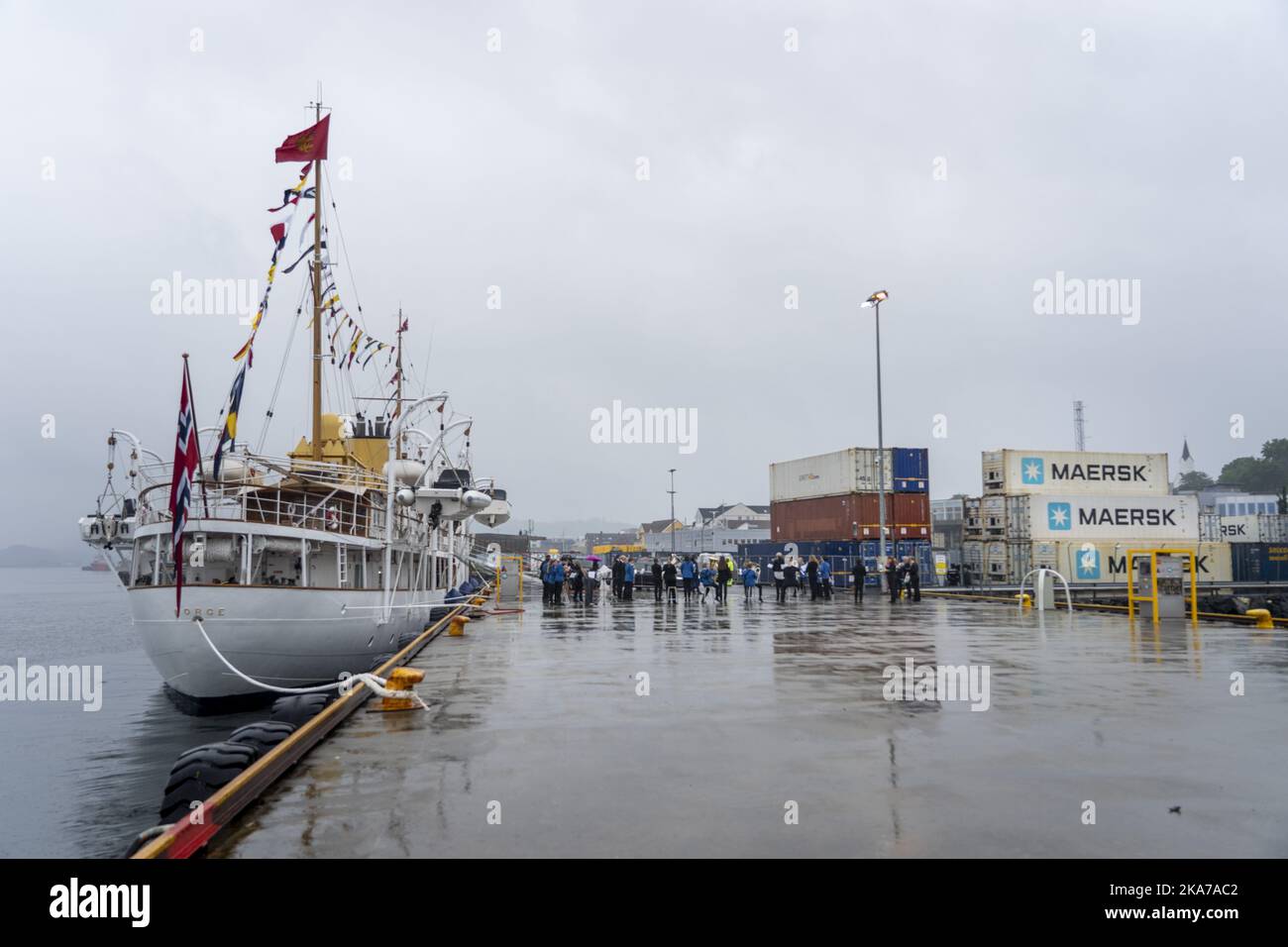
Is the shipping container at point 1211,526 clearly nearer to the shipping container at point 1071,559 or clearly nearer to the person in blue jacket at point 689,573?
the shipping container at point 1071,559

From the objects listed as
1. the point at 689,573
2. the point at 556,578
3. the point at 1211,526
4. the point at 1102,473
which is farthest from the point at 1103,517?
the point at 556,578

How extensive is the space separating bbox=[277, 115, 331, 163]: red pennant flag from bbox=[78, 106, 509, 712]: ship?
0.84 ft

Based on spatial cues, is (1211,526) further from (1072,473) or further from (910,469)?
(910,469)

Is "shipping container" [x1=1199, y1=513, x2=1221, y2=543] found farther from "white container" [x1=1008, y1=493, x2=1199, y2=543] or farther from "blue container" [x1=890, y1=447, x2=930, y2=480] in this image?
"blue container" [x1=890, y1=447, x2=930, y2=480]

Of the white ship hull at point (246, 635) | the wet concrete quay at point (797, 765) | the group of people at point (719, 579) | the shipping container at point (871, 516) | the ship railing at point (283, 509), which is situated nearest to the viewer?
the wet concrete quay at point (797, 765)

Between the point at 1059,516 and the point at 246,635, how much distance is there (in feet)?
112

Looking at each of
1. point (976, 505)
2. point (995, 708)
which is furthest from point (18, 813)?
point (976, 505)

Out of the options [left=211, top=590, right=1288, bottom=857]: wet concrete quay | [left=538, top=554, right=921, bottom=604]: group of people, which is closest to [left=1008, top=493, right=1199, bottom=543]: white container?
[left=538, top=554, right=921, bottom=604]: group of people

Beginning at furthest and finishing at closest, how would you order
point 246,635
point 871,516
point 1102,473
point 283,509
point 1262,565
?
point 1262,565, point 1102,473, point 871,516, point 283,509, point 246,635

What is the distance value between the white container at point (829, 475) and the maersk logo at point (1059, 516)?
6.90m

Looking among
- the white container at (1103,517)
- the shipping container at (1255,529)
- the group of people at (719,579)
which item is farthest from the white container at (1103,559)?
the group of people at (719,579)

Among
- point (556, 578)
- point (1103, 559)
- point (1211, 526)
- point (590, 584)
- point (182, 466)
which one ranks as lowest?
point (590, 584)

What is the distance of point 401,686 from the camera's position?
36.0 feet

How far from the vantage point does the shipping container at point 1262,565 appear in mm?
42719
